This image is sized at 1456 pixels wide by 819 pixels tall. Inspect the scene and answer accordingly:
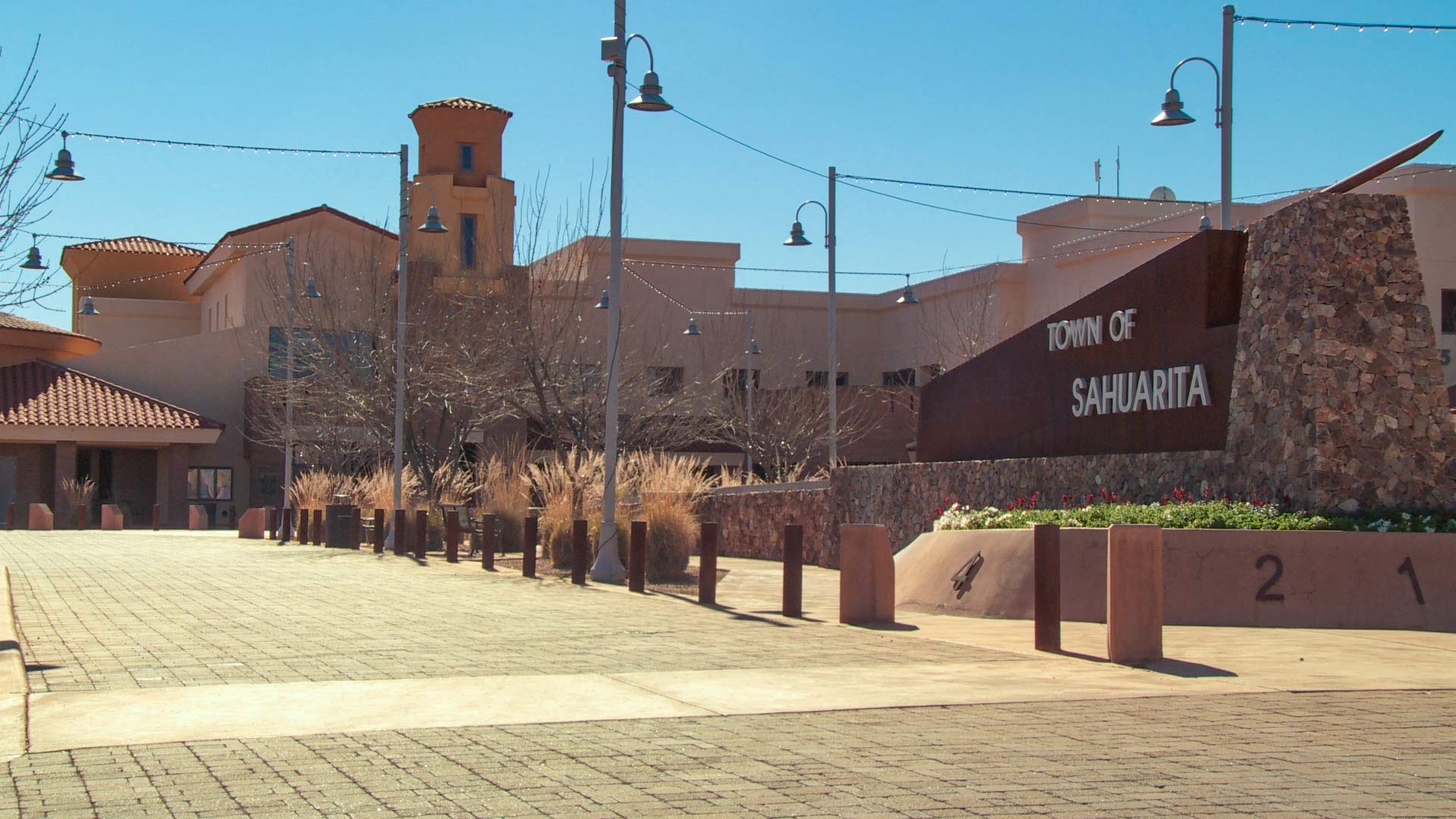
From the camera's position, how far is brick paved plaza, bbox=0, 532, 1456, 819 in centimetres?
600

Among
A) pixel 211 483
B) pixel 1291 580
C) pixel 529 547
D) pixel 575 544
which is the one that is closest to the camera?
pixel 1291 580

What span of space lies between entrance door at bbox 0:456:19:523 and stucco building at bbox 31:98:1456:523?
1255mm

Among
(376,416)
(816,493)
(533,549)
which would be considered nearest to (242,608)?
(533,549)

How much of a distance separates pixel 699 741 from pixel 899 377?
46.5 meters

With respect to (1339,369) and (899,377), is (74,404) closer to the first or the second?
(899,377)

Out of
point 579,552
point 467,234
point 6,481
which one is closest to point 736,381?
point 467,234

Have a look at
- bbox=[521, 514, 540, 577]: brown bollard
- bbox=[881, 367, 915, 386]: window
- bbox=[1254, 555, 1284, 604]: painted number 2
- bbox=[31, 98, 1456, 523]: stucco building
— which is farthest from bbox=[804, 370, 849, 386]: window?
bbox=[1254, 555, 1284, 604]: painted number 2

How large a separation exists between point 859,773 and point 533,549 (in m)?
13.0

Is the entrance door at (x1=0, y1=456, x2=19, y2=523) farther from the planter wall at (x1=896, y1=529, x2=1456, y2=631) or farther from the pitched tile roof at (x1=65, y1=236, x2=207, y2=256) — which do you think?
the planter wall at (x1=896, y1=529, x2=1456, y2=631)

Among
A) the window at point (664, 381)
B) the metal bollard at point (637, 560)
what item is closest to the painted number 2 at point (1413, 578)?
the metal bollard at point (637, 560)

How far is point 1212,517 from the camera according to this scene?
1409 cm

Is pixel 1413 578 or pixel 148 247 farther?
pixel 148 247

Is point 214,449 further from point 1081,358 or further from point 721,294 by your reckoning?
point 1081,358

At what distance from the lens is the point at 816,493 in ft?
87.5
